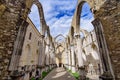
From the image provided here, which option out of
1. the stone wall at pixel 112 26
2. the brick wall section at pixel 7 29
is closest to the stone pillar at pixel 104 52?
the stone wall at pixel 112 26

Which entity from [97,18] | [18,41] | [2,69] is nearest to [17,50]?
[18,41]

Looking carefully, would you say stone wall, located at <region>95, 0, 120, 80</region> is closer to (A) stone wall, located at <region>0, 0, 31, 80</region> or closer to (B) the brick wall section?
(A) stone wall, located at <region>0, 0, 31, 80</region>

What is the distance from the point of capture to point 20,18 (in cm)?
498

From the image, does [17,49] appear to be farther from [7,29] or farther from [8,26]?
[8,26]

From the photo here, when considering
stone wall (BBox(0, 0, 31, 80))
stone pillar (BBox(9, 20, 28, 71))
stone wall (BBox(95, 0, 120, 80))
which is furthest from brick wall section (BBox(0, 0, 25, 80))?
stone wall (BBox(95, 0, 120, 80))

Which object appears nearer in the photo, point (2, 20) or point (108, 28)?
point (2, 20)

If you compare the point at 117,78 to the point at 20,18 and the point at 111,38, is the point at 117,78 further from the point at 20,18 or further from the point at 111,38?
→ the point at 20,18

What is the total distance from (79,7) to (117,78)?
7.35 metres

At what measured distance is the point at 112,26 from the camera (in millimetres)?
4996

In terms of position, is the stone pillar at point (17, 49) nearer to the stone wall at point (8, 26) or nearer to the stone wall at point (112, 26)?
the stone wall at point (8, 26)

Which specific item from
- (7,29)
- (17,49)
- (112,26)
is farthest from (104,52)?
(7,29)

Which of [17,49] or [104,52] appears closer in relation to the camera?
[17,49]

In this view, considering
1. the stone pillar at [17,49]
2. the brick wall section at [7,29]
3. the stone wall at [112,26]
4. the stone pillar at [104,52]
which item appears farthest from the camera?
the stone wall at [112,26]

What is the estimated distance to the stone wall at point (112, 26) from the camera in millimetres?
4551
